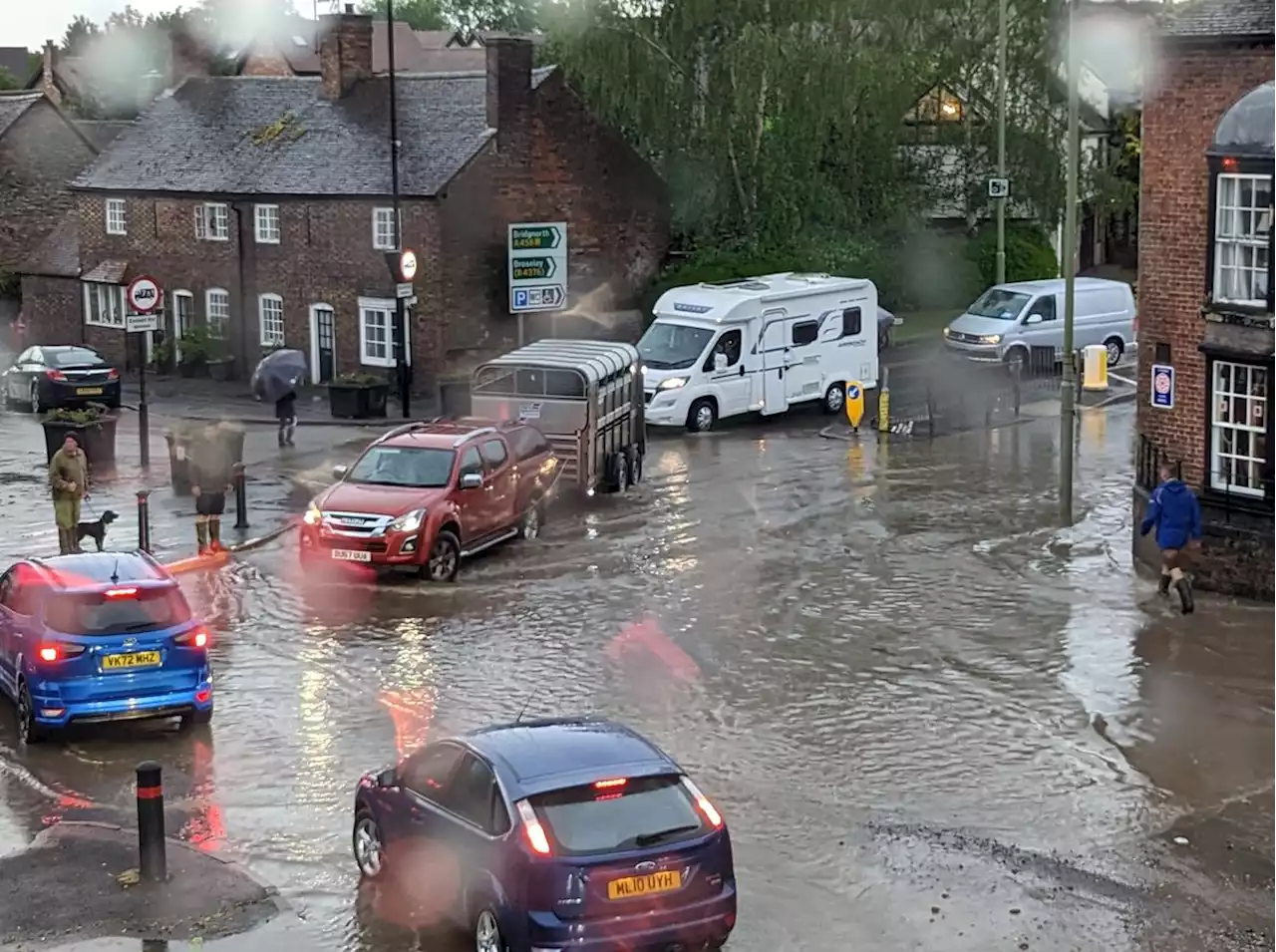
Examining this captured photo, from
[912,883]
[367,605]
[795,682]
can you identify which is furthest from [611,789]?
[367,605]

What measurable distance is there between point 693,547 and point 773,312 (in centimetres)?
1116

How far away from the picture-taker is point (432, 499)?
74.5 feet

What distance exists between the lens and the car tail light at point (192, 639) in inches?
635

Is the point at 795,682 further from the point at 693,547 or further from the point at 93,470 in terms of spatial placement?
the point at 93,470

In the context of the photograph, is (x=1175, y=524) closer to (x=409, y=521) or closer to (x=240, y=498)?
(x=409, y=521)

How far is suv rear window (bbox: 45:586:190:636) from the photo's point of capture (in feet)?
52.0

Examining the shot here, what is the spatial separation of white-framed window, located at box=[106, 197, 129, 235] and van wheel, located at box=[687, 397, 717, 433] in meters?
19.1

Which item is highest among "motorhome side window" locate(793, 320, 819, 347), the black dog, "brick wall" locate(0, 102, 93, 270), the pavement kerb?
"brick wall" locate(0, 102, 93, 270)

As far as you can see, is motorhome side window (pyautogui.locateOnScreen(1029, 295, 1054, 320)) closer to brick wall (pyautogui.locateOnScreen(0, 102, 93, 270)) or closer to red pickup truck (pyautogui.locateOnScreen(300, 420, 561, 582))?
red pickup truck (pyautogui.locateOnScreen(300, 420, 561, 582))

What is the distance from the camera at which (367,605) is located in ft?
71.1

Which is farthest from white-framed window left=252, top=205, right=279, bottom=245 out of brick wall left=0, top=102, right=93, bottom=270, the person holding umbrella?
brick wall left=0, top=102, right=93, bottom=270

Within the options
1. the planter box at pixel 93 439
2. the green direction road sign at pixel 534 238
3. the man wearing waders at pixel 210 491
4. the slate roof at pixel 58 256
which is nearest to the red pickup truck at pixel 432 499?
the man wearing waders at pixel 210 491

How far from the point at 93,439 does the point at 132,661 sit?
15281mm

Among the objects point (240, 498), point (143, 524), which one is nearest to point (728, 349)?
point (240, 498)
